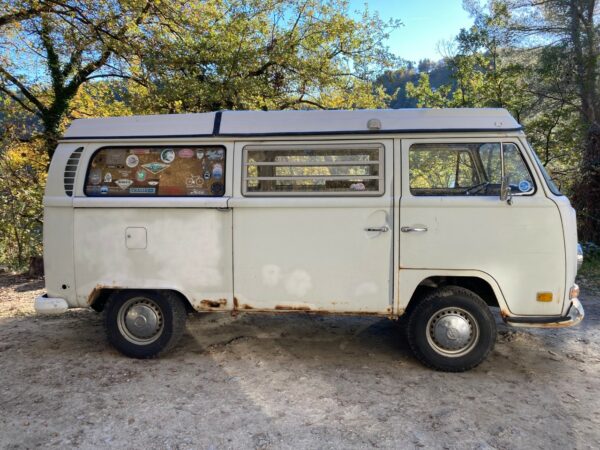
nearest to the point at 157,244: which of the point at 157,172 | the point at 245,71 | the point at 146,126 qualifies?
the point at 157,172

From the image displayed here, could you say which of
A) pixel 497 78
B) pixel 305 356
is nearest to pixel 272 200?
pixel 305 356

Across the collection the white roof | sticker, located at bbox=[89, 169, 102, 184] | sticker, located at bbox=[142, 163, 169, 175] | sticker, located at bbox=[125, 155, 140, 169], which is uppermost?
the white roof

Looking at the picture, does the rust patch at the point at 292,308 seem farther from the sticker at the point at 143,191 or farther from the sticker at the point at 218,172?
the sticker at the point at 143,191

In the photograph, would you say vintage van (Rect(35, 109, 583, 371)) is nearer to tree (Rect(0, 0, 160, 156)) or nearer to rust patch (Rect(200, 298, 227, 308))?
rust patch (Rect(200, 298, 227, 308))

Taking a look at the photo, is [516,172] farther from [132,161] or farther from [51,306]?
[51,306]

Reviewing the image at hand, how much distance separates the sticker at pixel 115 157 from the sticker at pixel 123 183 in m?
0.17

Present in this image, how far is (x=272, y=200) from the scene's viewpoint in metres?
4.14

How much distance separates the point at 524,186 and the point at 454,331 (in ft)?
4.79

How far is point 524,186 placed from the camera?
387cm

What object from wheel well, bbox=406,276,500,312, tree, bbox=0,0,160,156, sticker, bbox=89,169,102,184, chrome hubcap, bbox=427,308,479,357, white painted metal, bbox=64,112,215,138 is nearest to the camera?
chrome hubcap, bbox=427,308,479,357

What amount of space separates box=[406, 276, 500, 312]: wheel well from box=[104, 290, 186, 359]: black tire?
2340 mm

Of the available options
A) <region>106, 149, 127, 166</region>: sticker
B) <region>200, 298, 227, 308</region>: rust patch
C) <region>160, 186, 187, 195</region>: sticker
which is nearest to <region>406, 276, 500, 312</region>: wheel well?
<region>200, 298, 227, 308</region>: rust patch

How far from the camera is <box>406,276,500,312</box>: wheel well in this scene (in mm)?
4153

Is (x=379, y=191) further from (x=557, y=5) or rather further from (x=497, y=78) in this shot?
(x=557, y=5)
